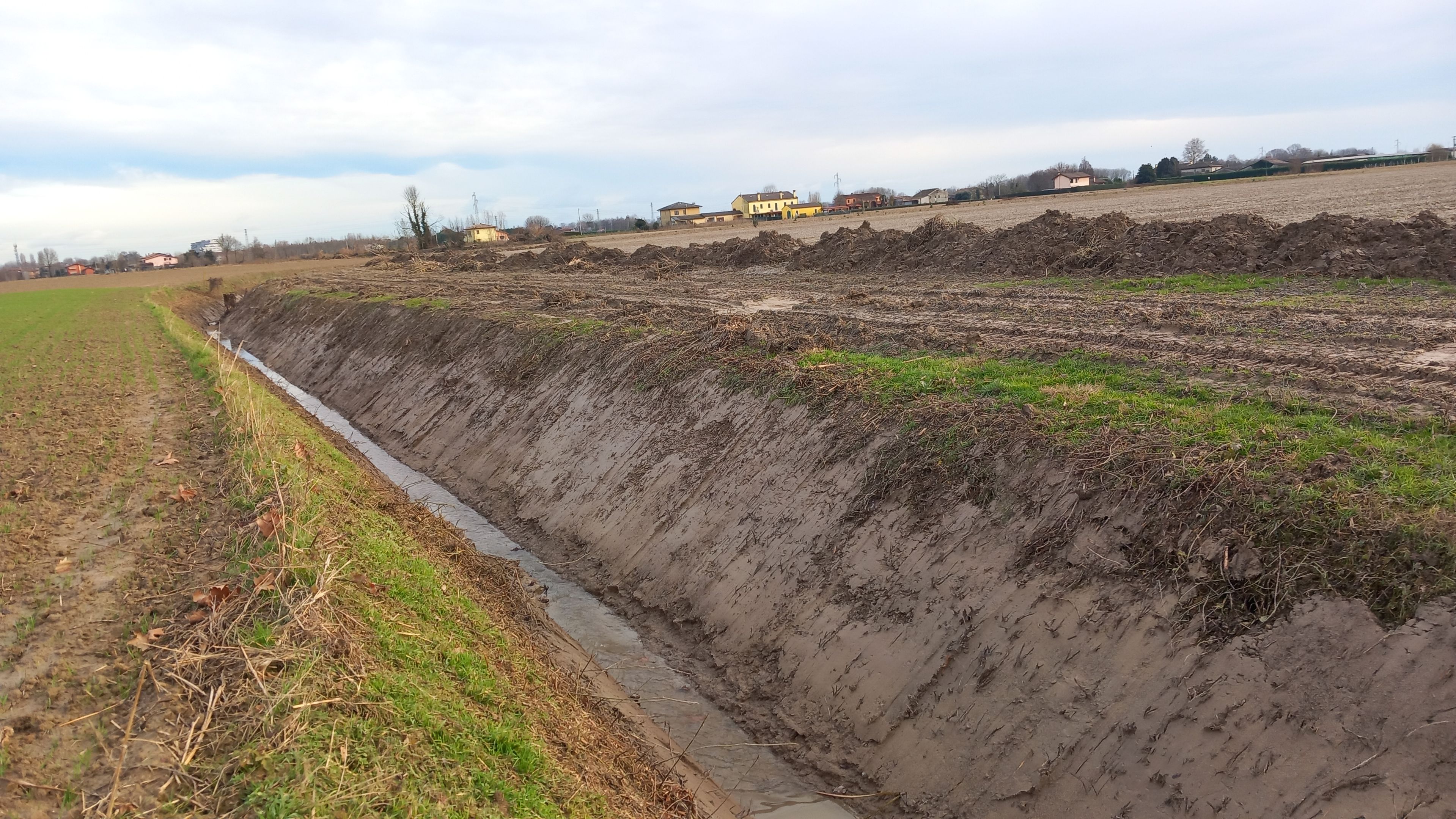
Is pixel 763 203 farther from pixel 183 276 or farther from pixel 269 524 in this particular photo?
pixel 269 524

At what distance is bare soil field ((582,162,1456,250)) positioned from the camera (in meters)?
31.2

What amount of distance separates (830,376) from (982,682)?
5288mm

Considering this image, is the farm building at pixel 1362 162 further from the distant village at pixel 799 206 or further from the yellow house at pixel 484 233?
the yellow house at pixel 484 233

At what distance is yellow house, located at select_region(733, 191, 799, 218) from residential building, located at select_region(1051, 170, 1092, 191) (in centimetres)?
3753

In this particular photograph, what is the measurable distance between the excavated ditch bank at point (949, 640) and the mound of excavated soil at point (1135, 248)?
11.1m

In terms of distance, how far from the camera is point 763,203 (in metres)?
127

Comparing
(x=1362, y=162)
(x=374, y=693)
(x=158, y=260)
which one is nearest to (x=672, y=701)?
(x=374, y=693)

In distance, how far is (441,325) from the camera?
22.6 m

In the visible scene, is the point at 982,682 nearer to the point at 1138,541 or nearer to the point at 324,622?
the point at 1138,541

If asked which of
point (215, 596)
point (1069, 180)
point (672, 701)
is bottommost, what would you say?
point (672, 701)

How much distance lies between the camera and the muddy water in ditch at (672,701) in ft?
22.8

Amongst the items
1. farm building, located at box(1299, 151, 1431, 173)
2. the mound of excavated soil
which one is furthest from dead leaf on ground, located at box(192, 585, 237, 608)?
farm building, located at box(1299, 151, 1431, 173)

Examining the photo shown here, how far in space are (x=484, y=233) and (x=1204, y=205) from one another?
97735 millimetres

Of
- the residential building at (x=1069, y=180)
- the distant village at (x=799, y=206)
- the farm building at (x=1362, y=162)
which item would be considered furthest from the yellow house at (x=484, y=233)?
the farm building at (x=1362, y=162)
